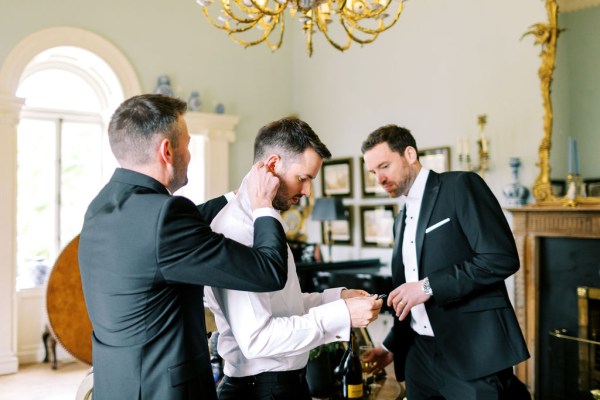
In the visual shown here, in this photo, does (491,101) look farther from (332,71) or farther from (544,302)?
(332,71)

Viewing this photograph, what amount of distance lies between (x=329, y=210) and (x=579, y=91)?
3.12 m

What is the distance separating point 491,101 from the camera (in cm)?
552

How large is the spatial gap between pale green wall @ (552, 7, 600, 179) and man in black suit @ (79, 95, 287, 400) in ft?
11.8

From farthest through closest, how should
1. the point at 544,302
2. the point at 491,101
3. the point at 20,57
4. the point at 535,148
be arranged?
the point at 20,57, the point at 491,101, the point at 535,148, the point at 544,302

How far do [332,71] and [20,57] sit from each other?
3801mm

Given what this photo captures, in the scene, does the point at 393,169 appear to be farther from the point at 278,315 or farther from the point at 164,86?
the point at 164,86

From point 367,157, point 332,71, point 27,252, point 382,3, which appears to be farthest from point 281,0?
point 27,252

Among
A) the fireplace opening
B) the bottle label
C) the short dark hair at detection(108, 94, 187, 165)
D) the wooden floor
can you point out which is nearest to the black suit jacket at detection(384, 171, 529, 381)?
the bottle label

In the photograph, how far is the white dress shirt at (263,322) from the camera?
1.48 m

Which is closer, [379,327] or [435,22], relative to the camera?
[435,22]

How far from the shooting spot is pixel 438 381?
2295mm

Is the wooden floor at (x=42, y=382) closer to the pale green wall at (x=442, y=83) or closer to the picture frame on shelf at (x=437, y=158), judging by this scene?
the pale green wall at (x=442, y=83)

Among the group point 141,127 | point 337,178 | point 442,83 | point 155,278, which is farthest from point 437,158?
point 155,278

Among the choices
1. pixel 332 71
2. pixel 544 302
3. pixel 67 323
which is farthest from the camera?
pixel 332 71
